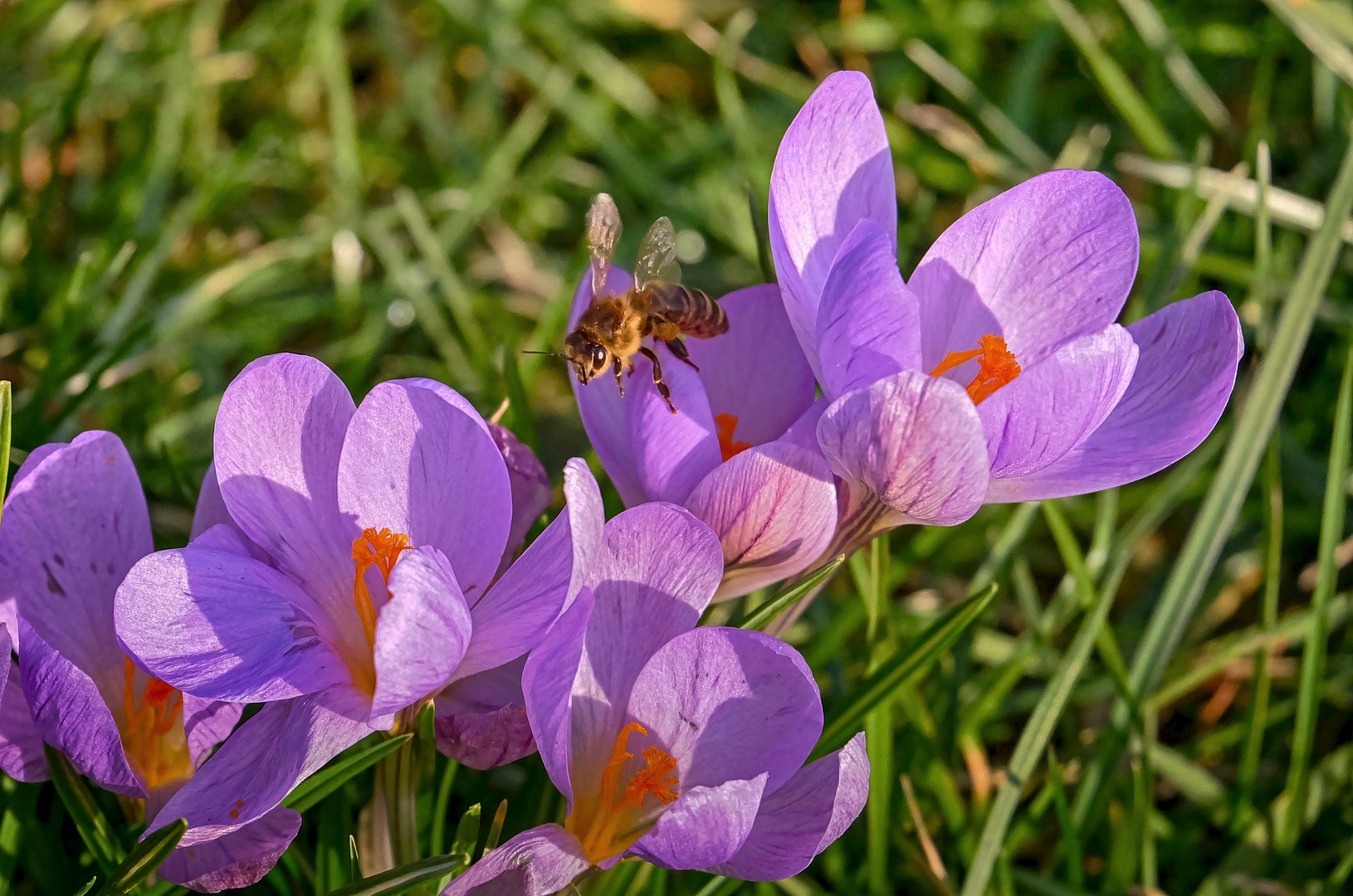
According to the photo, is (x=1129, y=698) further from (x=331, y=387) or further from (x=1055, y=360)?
(x=331, y=387)

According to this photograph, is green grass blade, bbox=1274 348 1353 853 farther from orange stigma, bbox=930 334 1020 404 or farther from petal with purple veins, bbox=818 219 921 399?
petal with purple veins, bbox=818 219 921 399

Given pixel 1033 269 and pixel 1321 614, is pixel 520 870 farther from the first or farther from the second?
pixel 1321 614

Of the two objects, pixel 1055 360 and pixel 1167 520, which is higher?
pixel 1055 360

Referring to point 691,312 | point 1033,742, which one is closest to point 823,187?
point 691,312

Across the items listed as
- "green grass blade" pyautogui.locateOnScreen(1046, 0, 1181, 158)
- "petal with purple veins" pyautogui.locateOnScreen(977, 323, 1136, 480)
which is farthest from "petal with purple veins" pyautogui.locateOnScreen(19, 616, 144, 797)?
"green grass blade" pyautogui.locateOnScreen(1046, 0, 1181, 158)

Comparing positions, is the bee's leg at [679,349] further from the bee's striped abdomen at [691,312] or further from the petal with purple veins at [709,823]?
the petal with purple veins at [709,823]

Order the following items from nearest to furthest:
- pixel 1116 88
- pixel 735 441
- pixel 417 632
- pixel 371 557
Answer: pixel 417 632, pixel 371 557, pixel 735 441, pixel 1116 88

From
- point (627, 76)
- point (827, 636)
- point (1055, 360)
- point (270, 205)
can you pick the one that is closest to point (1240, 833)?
point (827, 636)
